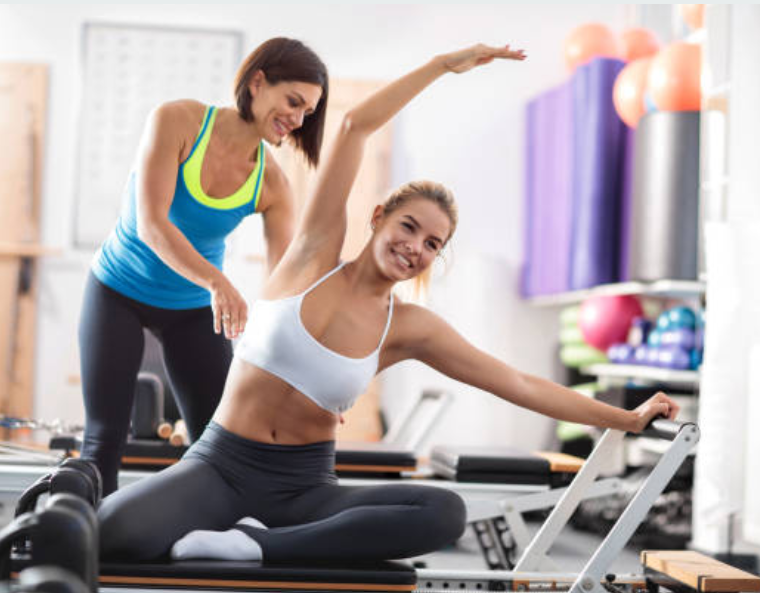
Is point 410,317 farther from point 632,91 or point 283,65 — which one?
point 632,91

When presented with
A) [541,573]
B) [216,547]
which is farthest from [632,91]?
[216,547]

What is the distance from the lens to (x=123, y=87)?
17.5 feet

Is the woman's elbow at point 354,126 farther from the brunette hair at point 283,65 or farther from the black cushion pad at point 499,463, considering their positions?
the black cushion pad at point 499,463

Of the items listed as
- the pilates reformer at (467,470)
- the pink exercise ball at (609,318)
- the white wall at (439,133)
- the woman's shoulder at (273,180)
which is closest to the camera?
the woman's shoulder at (273,180)

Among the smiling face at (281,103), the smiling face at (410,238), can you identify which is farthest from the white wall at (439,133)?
the smiling face at (410,238)

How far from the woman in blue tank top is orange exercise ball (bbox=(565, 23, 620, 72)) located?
309 centimetres

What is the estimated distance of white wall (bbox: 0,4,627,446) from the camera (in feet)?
17.0

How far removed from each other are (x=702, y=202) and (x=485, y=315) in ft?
5.46

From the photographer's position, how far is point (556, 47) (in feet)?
18.3

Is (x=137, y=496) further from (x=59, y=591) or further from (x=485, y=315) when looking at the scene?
(x=485, y=315)

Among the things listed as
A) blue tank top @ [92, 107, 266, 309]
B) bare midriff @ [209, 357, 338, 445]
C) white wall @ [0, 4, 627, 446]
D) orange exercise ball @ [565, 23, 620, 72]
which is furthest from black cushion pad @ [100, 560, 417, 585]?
orange exercise ball @ [565, 23, 620, 72]

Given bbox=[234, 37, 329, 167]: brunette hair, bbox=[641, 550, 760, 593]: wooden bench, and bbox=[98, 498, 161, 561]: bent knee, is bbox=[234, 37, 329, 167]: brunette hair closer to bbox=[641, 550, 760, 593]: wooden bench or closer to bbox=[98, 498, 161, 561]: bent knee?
bbox=[98, 498, 161, 561]: bent knee

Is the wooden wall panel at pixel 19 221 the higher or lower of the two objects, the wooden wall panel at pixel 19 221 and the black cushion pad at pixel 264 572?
the higher

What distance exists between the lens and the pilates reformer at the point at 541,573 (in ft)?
4.90
